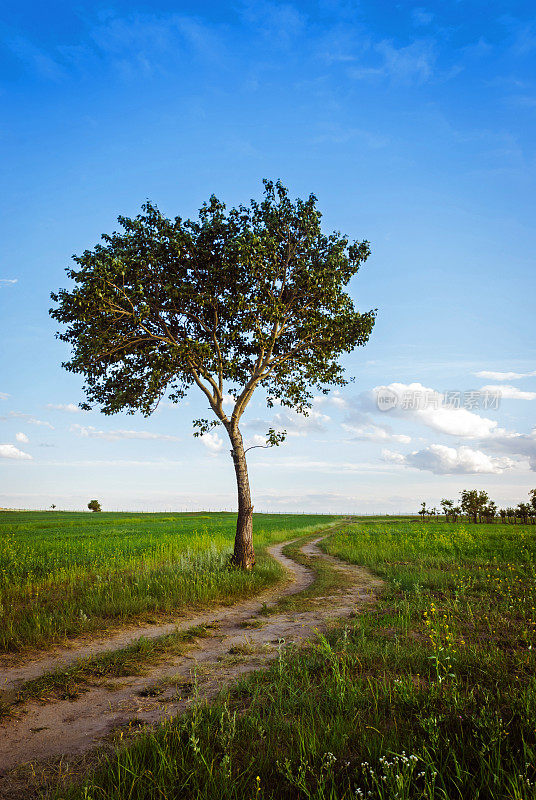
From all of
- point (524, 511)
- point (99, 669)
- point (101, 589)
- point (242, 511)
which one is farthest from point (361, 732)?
point (524, 511)

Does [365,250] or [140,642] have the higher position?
[365,250]

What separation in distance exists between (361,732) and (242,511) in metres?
13.6

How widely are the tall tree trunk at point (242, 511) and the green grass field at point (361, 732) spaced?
9731 mm

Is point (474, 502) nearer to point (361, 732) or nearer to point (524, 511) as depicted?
point (524, 511)

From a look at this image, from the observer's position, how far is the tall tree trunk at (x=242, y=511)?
17.3 m

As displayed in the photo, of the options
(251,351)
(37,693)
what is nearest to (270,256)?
(251,351)

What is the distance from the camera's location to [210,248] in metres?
17.9

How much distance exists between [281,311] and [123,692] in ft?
49.3

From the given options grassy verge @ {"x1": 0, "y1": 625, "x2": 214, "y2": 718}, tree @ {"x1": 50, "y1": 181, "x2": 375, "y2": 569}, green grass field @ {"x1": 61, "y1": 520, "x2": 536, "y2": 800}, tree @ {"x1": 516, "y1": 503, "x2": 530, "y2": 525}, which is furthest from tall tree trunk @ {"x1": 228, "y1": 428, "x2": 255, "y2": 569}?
tree @ {"x1": 516, "y1": 503, "x2": 530, "y2": 525}

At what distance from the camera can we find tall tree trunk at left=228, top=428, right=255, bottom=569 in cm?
1730

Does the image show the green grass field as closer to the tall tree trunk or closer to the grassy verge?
the grassy verge

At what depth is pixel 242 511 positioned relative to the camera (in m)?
17.8

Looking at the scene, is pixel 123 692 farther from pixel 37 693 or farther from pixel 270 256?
pixel 270 256

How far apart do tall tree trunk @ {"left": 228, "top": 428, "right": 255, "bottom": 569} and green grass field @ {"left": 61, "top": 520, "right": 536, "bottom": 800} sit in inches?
383
